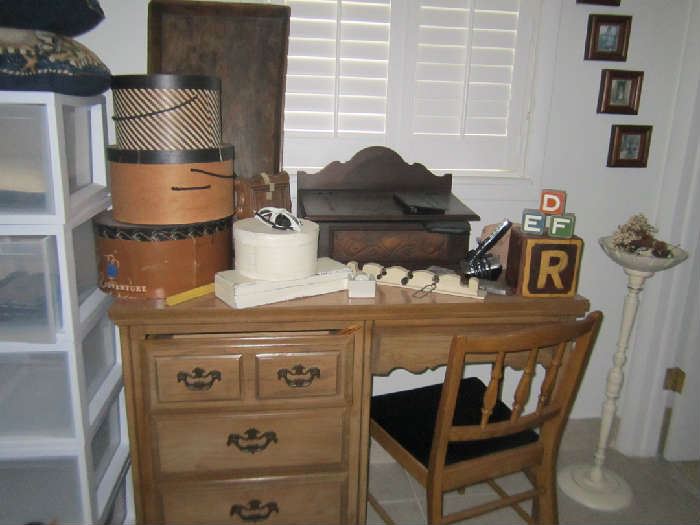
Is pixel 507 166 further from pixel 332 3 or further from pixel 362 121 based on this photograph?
pixel 332 3

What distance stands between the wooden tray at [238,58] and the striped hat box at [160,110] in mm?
312

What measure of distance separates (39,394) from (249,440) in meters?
0.57

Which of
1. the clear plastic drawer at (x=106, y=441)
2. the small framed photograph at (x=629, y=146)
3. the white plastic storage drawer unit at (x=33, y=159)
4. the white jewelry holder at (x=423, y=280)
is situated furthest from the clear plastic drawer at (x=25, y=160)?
the small framed photograph at (x=629, y=146)

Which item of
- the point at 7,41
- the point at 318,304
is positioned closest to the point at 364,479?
the point at 318,304

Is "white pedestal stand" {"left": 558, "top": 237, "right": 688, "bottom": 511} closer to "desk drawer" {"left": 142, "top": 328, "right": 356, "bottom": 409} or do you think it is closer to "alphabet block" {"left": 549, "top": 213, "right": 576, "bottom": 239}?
"alphabet block" {"left": 549, "top": 213, "right": 576, "bottom": 239}

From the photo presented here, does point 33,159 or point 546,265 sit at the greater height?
point 33,159

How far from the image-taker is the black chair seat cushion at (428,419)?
1708 millimetres

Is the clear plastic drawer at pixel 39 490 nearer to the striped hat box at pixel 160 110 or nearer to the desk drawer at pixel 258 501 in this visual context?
the desk drawer at pixel 258 501

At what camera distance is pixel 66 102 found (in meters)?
1.44

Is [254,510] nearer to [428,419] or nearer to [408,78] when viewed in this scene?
[428,419]

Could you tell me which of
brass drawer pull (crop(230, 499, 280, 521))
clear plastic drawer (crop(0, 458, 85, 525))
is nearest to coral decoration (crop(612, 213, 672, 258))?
brass drawer pull (crop(230, 499, 280, 521))

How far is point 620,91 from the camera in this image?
7.14ft

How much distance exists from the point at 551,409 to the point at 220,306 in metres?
0.99

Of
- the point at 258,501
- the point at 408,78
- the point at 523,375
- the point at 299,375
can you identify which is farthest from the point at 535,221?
the point at 258,501
